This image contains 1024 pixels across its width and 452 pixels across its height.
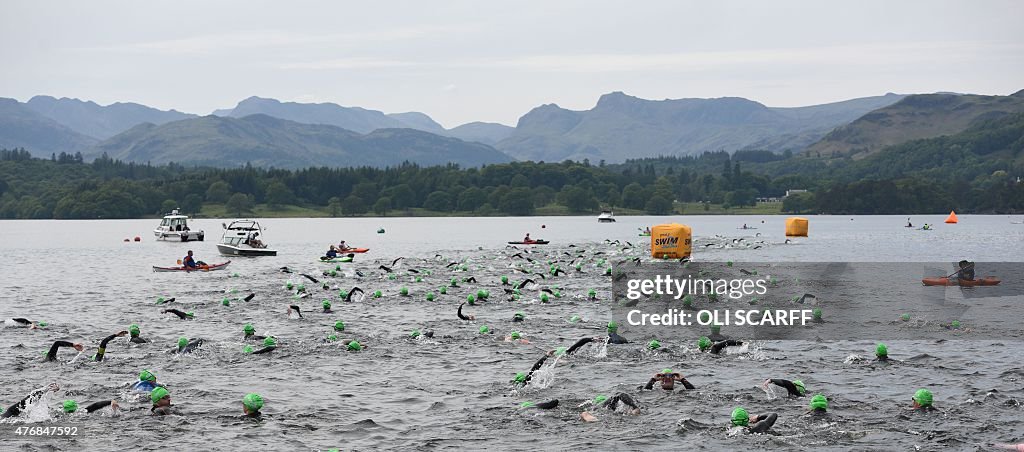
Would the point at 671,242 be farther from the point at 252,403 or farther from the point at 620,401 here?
the point at 252,403

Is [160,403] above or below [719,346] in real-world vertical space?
below

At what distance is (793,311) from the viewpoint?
43.3 meters

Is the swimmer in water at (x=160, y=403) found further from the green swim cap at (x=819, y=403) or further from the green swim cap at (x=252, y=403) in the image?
the green swim cap at (x=819, y=403)

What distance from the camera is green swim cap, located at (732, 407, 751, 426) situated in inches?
858

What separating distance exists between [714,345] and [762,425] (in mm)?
10006

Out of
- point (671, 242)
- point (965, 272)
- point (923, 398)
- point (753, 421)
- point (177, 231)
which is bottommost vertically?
point (753, 421)

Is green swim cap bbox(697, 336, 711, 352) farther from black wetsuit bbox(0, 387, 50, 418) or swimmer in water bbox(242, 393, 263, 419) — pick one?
black wetsuit bbox(0, 387, 50, 418)

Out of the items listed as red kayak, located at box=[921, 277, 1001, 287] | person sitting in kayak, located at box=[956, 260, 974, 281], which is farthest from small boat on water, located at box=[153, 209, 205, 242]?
person sitting in kayak, located at box=[956, 260, 974, 281]

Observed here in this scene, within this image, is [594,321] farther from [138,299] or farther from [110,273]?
[110,273]

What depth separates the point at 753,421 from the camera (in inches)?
866

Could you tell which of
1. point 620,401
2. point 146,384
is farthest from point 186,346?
point 620,401

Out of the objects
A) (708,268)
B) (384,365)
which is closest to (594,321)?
(384,365)

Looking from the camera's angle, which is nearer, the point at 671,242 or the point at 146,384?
the point at 146,384

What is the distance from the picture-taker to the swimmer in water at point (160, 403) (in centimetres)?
2335
